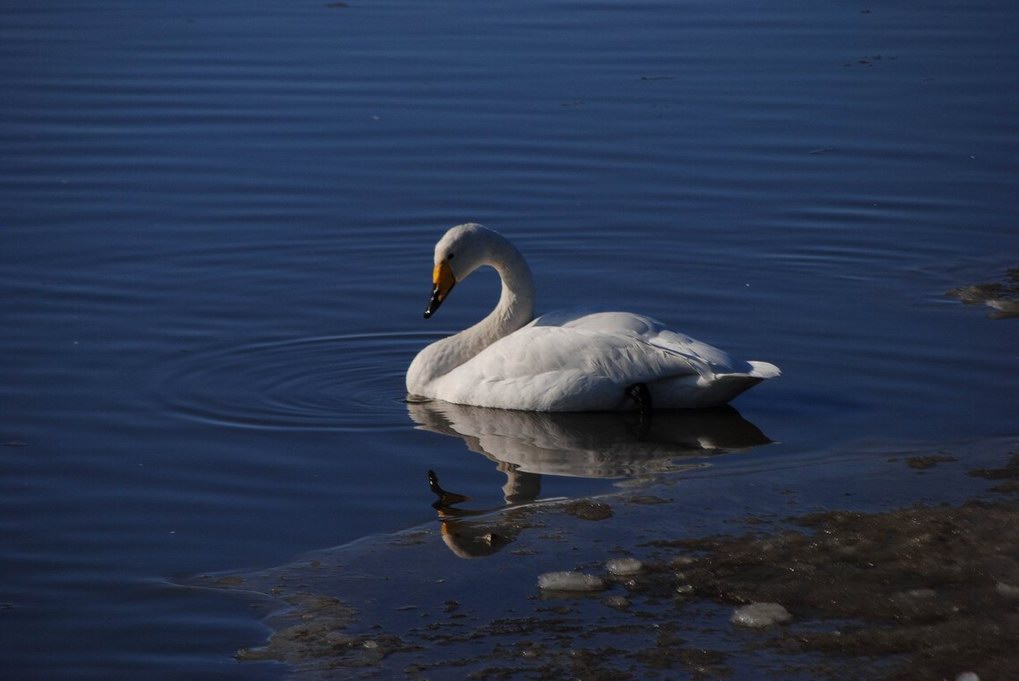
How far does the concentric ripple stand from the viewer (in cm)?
918

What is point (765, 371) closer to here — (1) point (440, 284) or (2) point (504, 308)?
(2) point (504, 308)

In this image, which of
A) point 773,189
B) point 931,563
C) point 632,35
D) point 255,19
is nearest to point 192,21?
point 255,19

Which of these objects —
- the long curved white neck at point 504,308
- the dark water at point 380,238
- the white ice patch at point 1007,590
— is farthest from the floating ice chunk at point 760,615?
the long curved white neck at point 504,308

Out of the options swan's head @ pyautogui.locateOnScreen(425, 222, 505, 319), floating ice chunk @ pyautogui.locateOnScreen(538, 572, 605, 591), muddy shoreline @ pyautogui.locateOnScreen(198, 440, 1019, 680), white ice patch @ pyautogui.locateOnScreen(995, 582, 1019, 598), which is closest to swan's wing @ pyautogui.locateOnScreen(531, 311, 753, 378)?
swan's head @ pyautogui.locateOnScreen(425, 222, 505, 319)

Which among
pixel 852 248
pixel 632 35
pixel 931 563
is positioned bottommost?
pixel 931 563

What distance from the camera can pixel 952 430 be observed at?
8688 millimetres

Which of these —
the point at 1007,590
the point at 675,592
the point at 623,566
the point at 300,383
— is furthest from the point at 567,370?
the point at 1007,590

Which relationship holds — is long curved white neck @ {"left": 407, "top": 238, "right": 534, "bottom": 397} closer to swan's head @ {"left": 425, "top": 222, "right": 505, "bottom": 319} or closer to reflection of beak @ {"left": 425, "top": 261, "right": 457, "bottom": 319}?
swan's head @ {"left": 425, "top": 222, "right": 505, "bottom": 319}

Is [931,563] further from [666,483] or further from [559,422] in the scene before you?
[559,422]

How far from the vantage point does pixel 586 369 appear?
30.3 ft

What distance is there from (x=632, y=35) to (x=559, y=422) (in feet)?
33.5

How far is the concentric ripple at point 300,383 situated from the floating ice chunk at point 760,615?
10.5 feet

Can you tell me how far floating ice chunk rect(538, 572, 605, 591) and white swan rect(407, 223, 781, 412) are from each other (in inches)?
97.3

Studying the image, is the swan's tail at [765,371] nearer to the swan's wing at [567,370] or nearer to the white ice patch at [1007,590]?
the swan's wing at [567,370]
